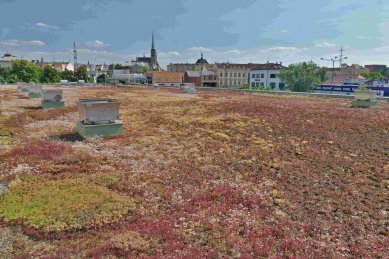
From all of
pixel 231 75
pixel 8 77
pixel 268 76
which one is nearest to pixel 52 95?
pixel 8 77

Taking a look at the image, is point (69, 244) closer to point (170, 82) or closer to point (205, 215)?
point (205, 215)

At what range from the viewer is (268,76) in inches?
4926

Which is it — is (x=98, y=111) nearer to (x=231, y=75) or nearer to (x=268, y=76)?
(x=268, y=76)

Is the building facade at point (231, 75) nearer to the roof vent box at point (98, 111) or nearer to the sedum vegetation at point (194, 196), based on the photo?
the roof vent box at point (98, 111)

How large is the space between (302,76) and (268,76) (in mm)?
36960

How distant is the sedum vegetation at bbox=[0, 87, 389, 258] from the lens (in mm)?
6367

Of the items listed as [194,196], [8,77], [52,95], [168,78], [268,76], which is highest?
[268,76]

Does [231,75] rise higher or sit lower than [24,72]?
higher

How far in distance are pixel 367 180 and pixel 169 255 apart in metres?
7.93

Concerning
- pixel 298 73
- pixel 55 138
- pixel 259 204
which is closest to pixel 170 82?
pixel 298 73

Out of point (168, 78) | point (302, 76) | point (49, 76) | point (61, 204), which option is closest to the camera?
point (61, 204)

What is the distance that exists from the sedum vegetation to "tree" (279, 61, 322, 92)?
76710 mm

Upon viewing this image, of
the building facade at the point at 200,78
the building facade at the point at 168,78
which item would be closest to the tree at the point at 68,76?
the building facade at the point at 168,78

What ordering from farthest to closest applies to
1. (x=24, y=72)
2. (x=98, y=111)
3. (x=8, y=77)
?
(x=24, y=72)
(x=8, y=77)
(x=98, y=111)
